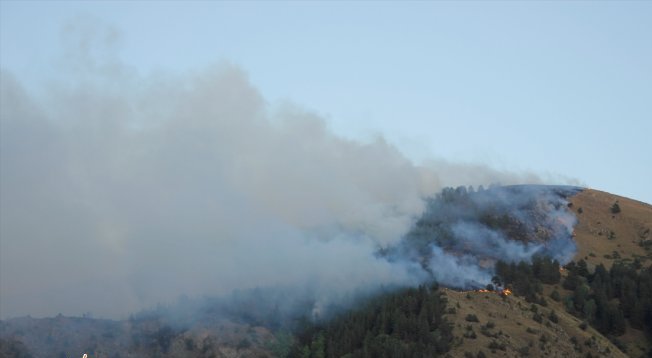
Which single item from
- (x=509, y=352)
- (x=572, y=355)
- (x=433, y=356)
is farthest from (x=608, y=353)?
(x=433, y=356)

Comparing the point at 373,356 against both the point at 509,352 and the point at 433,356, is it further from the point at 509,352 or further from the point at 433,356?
the point at 509,352

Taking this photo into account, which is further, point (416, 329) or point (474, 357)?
point (416, 329)

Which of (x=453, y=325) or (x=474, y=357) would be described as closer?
(x=474, y=357)

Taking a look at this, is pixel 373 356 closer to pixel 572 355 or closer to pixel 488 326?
pixel 488 326

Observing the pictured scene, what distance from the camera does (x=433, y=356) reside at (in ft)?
596

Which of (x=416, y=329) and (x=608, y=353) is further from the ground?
(x=416, y=329)

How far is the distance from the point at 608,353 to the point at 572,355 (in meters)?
12.6

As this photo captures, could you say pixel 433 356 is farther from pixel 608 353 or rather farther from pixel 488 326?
pixel 608 353

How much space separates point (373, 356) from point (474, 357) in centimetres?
2475

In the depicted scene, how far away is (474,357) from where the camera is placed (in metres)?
181

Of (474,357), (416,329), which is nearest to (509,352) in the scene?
(474,357)

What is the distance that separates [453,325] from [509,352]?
16.2m

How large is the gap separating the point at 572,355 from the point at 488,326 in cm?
2016

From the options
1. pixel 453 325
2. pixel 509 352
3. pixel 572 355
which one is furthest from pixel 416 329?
pixel 572 355
